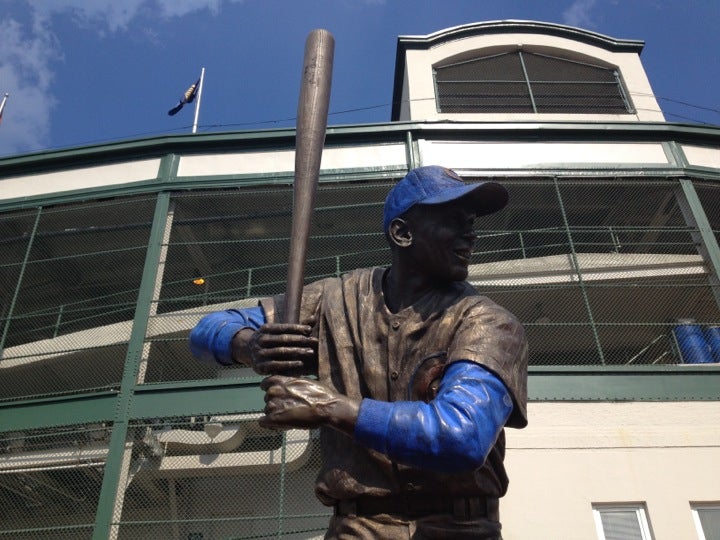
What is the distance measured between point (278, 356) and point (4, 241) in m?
12.4

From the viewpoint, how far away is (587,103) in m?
15.1

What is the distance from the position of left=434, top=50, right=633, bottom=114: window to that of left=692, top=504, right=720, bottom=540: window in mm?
9162

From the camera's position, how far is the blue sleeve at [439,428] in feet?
4.88

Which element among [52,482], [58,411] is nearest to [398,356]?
[58,411]

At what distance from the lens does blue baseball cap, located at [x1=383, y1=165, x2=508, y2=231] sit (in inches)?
77.0

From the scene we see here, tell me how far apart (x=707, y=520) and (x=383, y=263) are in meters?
7.86

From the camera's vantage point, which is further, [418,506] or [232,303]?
[232,303]

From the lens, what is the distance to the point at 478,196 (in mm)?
1985

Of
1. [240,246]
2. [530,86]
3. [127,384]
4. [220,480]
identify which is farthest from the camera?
[530,86]

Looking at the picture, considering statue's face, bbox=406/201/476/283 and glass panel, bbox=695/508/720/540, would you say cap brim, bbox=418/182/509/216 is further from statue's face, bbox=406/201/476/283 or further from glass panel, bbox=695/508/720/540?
glass panel, bbox=695/508/720/540

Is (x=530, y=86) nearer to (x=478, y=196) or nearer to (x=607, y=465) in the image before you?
(x=607, y=465)

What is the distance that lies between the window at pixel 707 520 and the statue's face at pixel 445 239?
269 inches

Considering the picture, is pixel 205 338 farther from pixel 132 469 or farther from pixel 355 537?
pixel 132 469

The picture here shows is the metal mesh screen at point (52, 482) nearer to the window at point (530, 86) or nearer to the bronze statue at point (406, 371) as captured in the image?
the bronze statue at point (406, 371)
